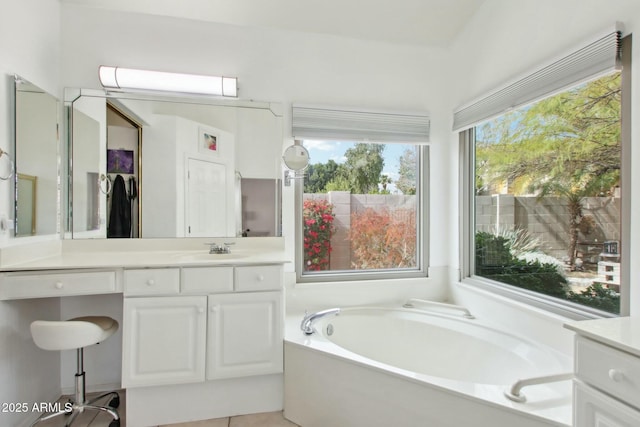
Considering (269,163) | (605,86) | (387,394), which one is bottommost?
(387,394)

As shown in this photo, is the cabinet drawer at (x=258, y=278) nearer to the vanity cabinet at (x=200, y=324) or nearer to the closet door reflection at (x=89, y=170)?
the vanity cabinet at (x=200, y=324)

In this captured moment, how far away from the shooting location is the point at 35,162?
6.11ft

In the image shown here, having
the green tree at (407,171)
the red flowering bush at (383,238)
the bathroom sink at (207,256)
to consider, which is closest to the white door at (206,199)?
the bathroom sink at (207,256)

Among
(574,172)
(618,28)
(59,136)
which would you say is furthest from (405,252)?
(59,136)

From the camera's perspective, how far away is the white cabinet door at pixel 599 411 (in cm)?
88

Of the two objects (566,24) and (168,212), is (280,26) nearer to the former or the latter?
(168,212)

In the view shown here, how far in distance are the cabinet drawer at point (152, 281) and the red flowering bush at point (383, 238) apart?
53.4 inches

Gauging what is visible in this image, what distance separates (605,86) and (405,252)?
1617 millimetres

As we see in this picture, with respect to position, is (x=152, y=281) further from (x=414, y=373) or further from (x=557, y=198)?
(x=557, y=198)

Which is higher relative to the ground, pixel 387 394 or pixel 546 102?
pixel 546 102

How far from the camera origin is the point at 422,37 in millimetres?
2473

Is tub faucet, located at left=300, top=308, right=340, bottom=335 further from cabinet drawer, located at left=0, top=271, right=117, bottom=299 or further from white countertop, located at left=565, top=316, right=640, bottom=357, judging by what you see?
white countertop, located at left=565, top=316, right=640, bottom=357

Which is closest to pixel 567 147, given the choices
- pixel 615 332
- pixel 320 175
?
pixel 615 332

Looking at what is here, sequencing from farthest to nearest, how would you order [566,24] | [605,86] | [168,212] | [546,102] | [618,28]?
[168,212] → [546,102] → [566,24] → [605,86] → [618,28]
